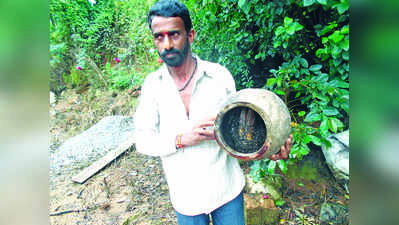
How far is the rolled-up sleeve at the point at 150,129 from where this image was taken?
1.00 m

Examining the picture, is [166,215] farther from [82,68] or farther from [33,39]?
[33,39]

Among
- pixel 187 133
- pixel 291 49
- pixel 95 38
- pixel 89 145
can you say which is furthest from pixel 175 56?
pixel 89 145

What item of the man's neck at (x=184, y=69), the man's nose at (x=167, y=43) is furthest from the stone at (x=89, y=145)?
the man's nose at (x=167, y=43)

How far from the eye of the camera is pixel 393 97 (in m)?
0.44

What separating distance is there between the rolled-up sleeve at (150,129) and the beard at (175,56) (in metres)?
0.13

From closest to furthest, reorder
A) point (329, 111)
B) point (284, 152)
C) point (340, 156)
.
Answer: point (284, 152) < point (329, 111) < point (340, 156)

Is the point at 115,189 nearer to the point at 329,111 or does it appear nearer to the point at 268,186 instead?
the point at 268,186

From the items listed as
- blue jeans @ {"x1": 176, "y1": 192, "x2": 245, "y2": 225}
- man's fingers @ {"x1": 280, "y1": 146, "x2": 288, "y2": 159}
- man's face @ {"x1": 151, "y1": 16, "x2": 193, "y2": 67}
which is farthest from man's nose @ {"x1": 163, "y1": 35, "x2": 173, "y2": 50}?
blue jeans @ {"x1": 176, "y1": 192, "x2": 245, "y2": 225}

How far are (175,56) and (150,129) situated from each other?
38 cm

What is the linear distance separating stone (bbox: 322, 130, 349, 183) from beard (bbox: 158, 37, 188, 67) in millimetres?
1313

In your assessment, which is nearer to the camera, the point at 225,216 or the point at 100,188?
the point at 225,216

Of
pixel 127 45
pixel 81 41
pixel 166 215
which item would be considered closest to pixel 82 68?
pixel 81 41

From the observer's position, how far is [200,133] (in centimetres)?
92

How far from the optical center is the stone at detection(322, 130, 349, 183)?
1.57 meters
